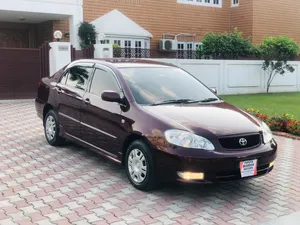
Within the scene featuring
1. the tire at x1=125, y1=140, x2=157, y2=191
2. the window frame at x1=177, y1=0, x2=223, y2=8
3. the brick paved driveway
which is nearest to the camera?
the brick paved driveway

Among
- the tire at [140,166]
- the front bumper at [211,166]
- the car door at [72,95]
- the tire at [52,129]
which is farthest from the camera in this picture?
the tire at [52,129]

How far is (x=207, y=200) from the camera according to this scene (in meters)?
5.03

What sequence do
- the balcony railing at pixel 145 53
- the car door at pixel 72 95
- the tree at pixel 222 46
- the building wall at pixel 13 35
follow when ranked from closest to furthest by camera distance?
the car door at pixel 72 95, the balcony railing at pixel 145 53, the tree at pixel 222 46, the building wall at pixel 13 35

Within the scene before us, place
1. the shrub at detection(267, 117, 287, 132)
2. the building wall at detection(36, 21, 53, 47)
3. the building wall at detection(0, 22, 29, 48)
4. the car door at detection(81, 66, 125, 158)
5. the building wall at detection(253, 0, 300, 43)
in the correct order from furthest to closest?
1. the building wall at detection(253, 0, 300, 43)
2. the building wall at detection(0, 22, 29, 48)
3. the building wall at detection(36, 21, 53, 47)
4. the shrub at detection(267, 117, 287, 132)
5. the car door at detection(81, 66, 125, 158)

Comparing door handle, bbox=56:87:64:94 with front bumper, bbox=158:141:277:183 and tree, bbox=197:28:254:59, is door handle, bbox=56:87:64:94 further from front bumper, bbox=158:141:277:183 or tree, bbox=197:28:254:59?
tree, bbox=197:28:254:59

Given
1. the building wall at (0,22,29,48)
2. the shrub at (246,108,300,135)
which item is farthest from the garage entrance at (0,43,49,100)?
the shrub at (246,108,300,135)

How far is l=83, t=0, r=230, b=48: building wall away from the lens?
20.0 metres

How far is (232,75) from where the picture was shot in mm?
19250

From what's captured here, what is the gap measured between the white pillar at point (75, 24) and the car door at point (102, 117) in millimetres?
12380

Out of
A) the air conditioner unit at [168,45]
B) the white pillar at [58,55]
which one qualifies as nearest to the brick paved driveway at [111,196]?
the white pillar at [58,55]

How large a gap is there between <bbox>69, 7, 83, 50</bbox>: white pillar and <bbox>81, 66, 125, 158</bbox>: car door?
12380mm

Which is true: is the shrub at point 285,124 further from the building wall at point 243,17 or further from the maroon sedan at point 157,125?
the building wall at point 243,17

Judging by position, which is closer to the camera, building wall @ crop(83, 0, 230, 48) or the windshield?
the windshield

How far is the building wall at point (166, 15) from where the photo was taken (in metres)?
20.0
